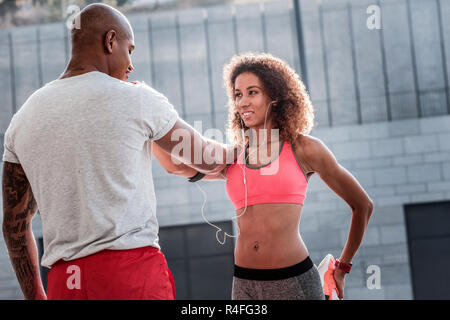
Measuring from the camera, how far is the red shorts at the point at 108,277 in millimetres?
1366

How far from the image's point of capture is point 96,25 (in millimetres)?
1543

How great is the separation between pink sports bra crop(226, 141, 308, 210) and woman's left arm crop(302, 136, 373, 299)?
7cm

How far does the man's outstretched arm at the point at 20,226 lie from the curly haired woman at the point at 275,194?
61cm

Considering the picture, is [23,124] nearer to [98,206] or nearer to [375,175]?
[98,206]

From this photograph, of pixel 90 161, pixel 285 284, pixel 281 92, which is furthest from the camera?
pixel 281 92

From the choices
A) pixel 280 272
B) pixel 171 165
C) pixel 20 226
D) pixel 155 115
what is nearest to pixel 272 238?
pixel 280 272

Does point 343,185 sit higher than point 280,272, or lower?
higher

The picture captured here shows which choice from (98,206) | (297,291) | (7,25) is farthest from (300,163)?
(7,25)

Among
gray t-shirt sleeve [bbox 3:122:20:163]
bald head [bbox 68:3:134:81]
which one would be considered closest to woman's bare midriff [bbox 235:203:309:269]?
bald head [bbox 68:3:134:81]

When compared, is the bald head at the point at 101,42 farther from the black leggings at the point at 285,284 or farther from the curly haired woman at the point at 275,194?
the black leggings at the point at 285,284

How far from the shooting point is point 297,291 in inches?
73.1

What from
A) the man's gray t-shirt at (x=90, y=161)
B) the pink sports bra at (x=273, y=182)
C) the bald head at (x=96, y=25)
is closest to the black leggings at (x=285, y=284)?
the pink sports bra at (x=273, y=182)

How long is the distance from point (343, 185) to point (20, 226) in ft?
3.91

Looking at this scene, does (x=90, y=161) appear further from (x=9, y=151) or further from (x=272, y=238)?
(x=272, y=238)
